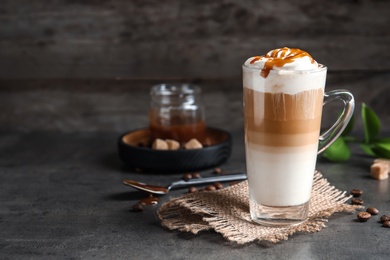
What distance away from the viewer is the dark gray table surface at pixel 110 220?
1.26 meters

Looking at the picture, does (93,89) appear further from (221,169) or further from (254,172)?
(254,172)

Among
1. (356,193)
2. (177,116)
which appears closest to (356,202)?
(356,193)

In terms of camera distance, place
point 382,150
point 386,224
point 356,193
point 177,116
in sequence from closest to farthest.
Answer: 1. point 386,224
2. point 356,193
3. point 382,150
4. point 177,116

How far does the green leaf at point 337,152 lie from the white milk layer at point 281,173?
1.97 ft

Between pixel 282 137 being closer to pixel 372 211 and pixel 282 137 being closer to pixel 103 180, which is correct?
pixel 372 211

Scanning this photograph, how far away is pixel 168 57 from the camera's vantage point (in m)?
2.49

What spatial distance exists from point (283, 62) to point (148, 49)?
1272 mm

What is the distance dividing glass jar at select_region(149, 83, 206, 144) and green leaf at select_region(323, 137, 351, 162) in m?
0.41

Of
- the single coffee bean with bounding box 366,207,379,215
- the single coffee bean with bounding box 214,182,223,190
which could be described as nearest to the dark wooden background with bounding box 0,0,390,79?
the single coffee bean with bounding box 214,182,223,190

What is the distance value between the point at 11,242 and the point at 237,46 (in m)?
1.39

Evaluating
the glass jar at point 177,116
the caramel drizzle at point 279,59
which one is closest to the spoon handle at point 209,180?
the glass jar at point 177,116

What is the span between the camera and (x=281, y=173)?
136cm

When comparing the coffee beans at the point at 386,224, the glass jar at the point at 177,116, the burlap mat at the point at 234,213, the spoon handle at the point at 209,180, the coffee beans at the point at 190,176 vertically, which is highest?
the glass jar at the point at 177,116

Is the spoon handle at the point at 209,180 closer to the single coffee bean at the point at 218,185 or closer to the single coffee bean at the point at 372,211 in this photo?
the single coffee bean at the point at 218,185
